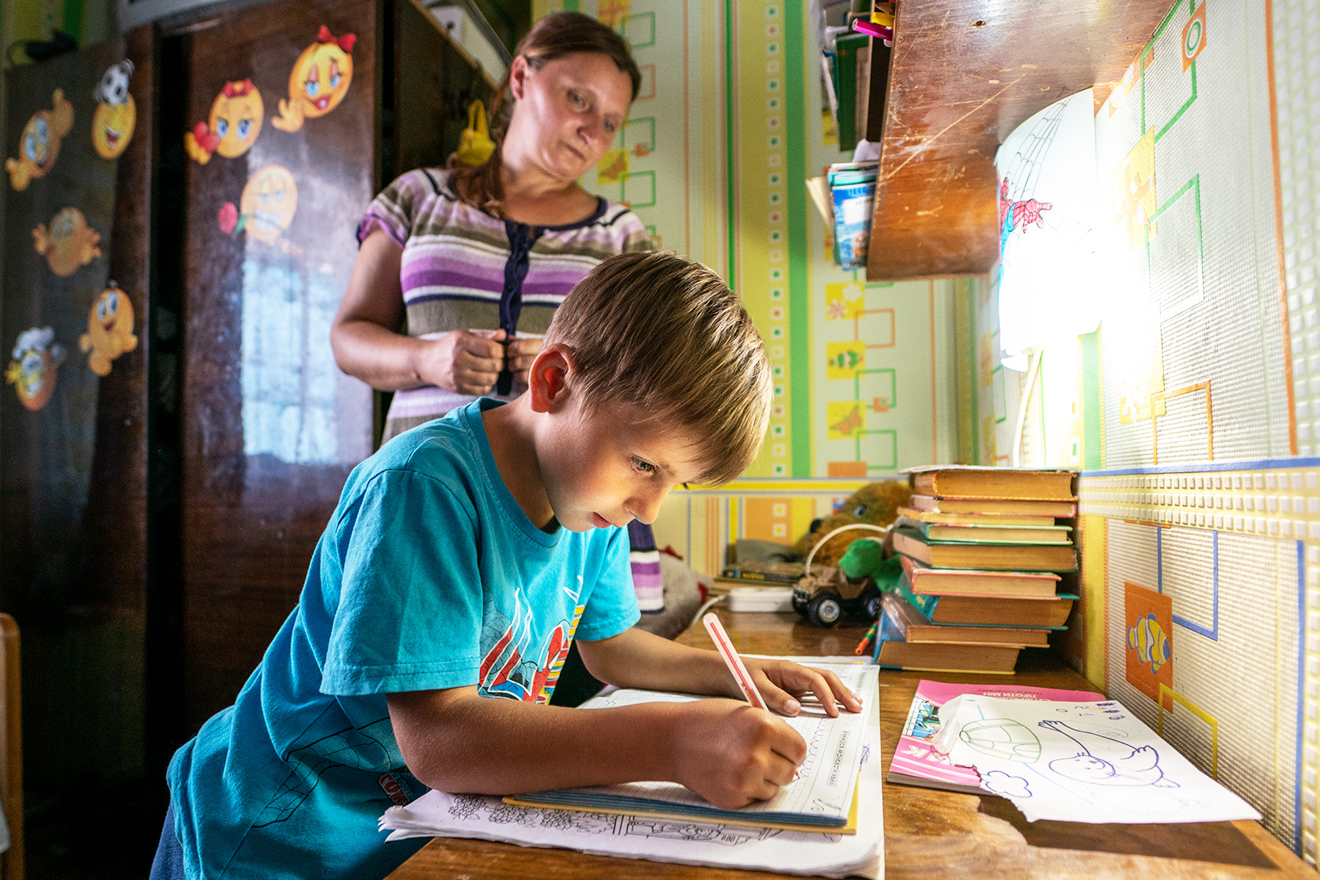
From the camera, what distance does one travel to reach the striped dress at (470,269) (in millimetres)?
1108

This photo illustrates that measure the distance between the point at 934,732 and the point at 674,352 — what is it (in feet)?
1.22

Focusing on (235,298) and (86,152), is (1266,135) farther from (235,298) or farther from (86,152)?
(86,152)

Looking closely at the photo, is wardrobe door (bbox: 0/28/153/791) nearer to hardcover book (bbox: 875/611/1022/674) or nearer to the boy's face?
the boy's face

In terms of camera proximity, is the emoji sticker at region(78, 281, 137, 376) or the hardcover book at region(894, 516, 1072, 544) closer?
the hardcover book at region(894, 516, 1072, 544)

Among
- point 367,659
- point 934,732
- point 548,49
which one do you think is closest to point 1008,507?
point 934,732

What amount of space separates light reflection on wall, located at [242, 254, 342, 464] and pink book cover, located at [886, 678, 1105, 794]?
3.73ft

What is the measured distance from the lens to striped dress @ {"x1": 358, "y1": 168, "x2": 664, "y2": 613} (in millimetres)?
1108

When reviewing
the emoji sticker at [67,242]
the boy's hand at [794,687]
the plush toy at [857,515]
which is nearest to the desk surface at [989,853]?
the boy's hand at [794,687]

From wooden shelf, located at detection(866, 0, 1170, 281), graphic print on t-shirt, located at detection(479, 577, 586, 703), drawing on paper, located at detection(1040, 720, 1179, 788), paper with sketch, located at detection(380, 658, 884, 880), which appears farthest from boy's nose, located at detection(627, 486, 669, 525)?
wooden shelf, located at detection(866, 0, 1170, 281)

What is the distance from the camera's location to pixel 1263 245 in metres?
0.45

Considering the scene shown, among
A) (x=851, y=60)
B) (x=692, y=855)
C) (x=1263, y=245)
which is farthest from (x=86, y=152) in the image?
(x=1263, y=245)

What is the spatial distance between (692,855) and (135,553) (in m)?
1.59

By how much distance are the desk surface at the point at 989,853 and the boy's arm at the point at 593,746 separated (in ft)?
0.15

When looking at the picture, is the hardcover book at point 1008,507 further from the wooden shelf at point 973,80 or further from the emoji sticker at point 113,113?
the emoji sticker at point 113,113
